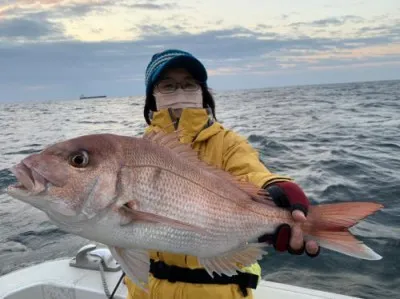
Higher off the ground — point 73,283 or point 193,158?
point 193,158

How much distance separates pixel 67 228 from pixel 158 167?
0.52 metres

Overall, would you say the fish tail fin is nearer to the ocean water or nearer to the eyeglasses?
the eyeglasses

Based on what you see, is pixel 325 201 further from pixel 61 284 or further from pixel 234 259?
pixel 234 259

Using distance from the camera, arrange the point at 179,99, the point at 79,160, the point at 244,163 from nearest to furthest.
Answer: the point at 79,160, the point at 244,163, the point at 179,99

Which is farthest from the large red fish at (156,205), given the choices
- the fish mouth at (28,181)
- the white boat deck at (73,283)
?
the white boat deck at (73,283)

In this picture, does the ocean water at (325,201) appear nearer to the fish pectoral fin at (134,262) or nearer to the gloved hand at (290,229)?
the gloved hand at (290,229)

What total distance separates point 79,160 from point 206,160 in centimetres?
101

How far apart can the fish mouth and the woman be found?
3.33 feet

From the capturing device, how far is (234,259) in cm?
239

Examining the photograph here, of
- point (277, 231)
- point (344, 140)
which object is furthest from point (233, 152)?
point (344, 140)

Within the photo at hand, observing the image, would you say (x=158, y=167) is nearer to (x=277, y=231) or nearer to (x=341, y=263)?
(x=277, y=231)

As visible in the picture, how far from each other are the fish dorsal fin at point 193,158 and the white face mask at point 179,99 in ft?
2.18

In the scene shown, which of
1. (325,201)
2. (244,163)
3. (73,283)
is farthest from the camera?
(325,201)

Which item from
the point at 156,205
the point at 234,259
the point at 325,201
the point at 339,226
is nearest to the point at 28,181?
the point at 156,205
